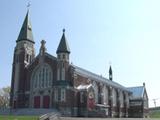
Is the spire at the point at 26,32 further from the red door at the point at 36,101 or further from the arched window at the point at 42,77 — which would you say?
the red door at the point at 36,101

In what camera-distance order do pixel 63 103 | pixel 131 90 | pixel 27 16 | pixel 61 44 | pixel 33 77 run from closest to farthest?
pixel 63 103 → pixel 61 44 → pixel 33 77 → pixel 27 16 → pixel 131 90

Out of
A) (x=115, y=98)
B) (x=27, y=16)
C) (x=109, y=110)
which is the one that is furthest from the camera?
(x=115, y=98)

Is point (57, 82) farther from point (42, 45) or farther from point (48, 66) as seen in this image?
point (42, 45)

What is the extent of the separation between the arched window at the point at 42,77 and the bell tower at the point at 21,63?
102 inches

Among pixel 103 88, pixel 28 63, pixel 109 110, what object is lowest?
pixel 109 110

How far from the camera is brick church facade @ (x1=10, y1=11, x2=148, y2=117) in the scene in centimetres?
Result: 4894

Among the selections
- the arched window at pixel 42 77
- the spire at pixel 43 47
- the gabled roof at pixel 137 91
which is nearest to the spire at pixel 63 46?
the spire at pixel 43 47

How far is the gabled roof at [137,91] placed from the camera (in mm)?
77869

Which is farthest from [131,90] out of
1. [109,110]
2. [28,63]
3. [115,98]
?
[28,63]

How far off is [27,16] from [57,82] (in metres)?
18.3

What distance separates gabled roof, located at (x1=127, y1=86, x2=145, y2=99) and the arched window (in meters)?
33.5

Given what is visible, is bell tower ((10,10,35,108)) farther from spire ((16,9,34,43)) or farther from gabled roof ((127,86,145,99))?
gabled roof ((127,86,145,99))

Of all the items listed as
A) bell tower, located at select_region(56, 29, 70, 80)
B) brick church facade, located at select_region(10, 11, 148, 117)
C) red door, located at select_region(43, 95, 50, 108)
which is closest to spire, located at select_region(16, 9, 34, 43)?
brick church facade, located at select_region(10, 11, 148, 117)

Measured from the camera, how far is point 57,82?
49312 millimetres
